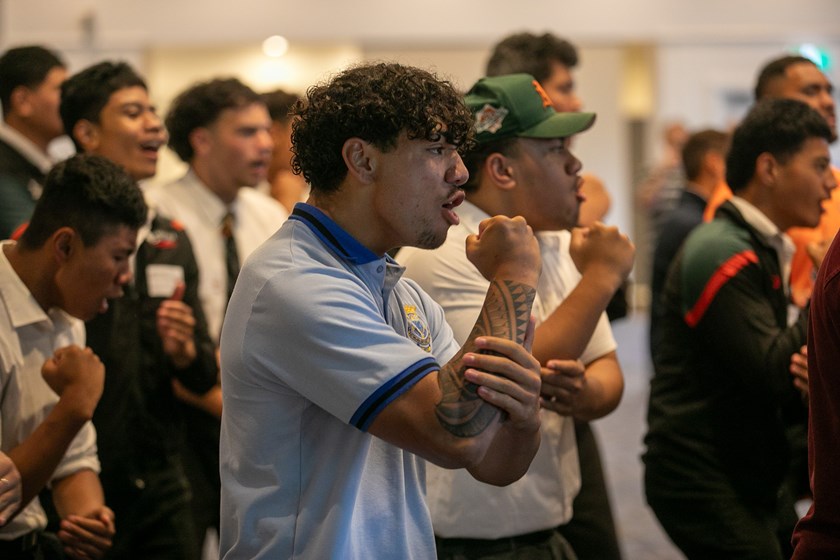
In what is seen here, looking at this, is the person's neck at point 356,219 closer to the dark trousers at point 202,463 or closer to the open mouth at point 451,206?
the open mouth at point 451,206

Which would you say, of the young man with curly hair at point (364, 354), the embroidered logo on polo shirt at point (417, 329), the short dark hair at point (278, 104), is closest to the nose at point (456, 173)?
the young man with curly hair at point (364, 354)

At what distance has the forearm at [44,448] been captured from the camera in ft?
7.06

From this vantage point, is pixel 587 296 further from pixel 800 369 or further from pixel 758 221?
pixel 758 221

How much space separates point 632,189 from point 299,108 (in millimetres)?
9093

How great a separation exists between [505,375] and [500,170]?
95 centimetres

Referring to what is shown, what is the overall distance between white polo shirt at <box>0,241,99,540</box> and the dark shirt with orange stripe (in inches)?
59.6

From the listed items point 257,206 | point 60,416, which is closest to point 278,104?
point 257,206

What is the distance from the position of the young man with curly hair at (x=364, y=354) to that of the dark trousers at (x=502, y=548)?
524mm

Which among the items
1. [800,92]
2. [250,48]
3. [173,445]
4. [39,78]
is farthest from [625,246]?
[250,48]

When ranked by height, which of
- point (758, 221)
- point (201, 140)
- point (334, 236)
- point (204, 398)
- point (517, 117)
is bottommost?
point (204, 398)

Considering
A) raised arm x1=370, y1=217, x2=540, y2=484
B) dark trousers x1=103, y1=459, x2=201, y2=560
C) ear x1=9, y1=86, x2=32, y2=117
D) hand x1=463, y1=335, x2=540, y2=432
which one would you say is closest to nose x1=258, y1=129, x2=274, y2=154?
ear x1=9, y1=86, x2=32, y2=117

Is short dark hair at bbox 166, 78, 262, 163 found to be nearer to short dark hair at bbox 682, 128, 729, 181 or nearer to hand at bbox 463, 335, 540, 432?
short dark hair at bbox 682, 128, 729, 181

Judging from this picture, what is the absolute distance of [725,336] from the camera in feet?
8.89

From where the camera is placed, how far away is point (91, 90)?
337 centimetres
